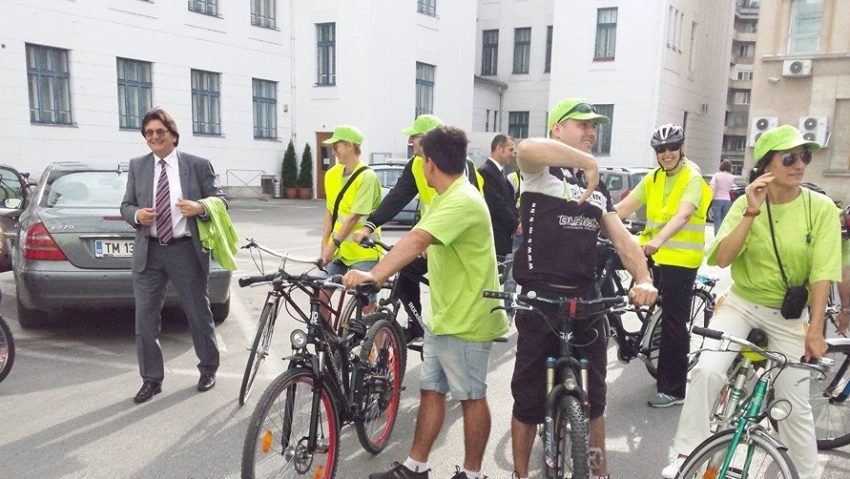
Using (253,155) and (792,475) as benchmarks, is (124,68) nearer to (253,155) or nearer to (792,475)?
(253,155)

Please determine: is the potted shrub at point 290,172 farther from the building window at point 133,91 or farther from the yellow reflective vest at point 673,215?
the yellow reflective vest at point 673,215

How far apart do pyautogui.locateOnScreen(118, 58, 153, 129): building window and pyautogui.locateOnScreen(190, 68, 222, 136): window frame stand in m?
1.78

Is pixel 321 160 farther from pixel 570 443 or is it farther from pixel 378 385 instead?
pixel 570 443

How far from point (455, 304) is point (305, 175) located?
23.5 m

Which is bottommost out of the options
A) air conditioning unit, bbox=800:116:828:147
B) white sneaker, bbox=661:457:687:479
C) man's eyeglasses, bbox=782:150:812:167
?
white sneaker, bbox=661:457:687:479

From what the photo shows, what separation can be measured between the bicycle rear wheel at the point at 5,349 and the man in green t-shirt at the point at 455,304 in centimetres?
303

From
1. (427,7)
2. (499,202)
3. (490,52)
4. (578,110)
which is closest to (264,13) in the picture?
(427,7)

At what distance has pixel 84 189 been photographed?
595cm

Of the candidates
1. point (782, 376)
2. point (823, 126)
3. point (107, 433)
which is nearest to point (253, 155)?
point (823, 126)

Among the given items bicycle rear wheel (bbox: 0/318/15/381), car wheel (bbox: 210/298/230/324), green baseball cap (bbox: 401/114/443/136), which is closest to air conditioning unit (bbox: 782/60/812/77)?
green baseball cap (bbox: 401/114/443/136)

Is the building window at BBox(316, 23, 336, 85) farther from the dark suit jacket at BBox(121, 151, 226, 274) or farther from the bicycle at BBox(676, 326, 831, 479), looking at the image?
the bicycle at BBox(676, 326, 831, 479)

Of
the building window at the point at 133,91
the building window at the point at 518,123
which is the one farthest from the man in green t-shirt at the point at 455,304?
the building window at the point at 518,123

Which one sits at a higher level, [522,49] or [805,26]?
[522,49]

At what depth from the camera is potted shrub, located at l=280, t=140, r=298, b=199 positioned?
84.8ft
